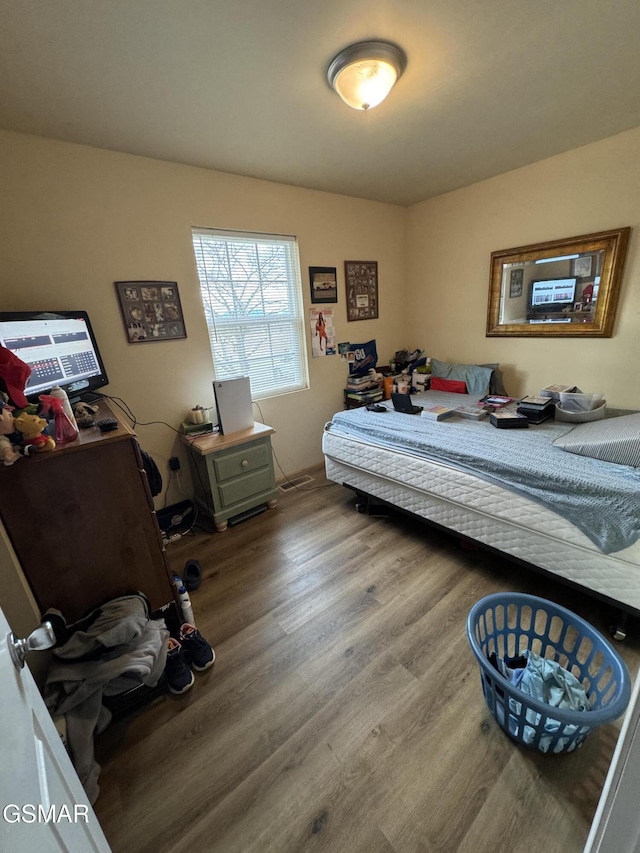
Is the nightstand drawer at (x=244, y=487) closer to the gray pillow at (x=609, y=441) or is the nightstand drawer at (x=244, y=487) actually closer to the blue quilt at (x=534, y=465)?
the blue quilt at (x=534, y=465)

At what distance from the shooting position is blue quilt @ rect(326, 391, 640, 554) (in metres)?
1.36

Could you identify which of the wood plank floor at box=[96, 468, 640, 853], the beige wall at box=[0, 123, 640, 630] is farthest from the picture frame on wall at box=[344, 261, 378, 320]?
the wood plank floor at box=[96, 468, 640, 853]

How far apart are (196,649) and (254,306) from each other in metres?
2.33

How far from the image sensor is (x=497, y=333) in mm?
3074

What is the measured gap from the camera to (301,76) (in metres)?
1.48

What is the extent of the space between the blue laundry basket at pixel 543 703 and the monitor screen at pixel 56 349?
207 cm

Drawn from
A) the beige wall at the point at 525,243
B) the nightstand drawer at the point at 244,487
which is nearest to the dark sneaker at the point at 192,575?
the nightstand drawer at the point at 244,487

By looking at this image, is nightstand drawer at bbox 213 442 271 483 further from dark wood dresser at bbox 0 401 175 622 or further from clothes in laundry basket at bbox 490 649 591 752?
clothes in laundry basket at bbox 490 649 591 752

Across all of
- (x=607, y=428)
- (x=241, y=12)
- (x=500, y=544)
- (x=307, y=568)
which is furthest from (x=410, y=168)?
(x=307, y=568)

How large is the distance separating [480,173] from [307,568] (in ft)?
10.9

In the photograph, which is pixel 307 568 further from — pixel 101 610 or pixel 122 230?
pixel 122 230

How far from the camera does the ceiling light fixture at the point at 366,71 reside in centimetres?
135

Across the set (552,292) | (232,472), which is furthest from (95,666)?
(552,292)

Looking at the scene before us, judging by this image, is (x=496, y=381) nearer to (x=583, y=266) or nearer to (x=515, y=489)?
(x=583, y=266)
